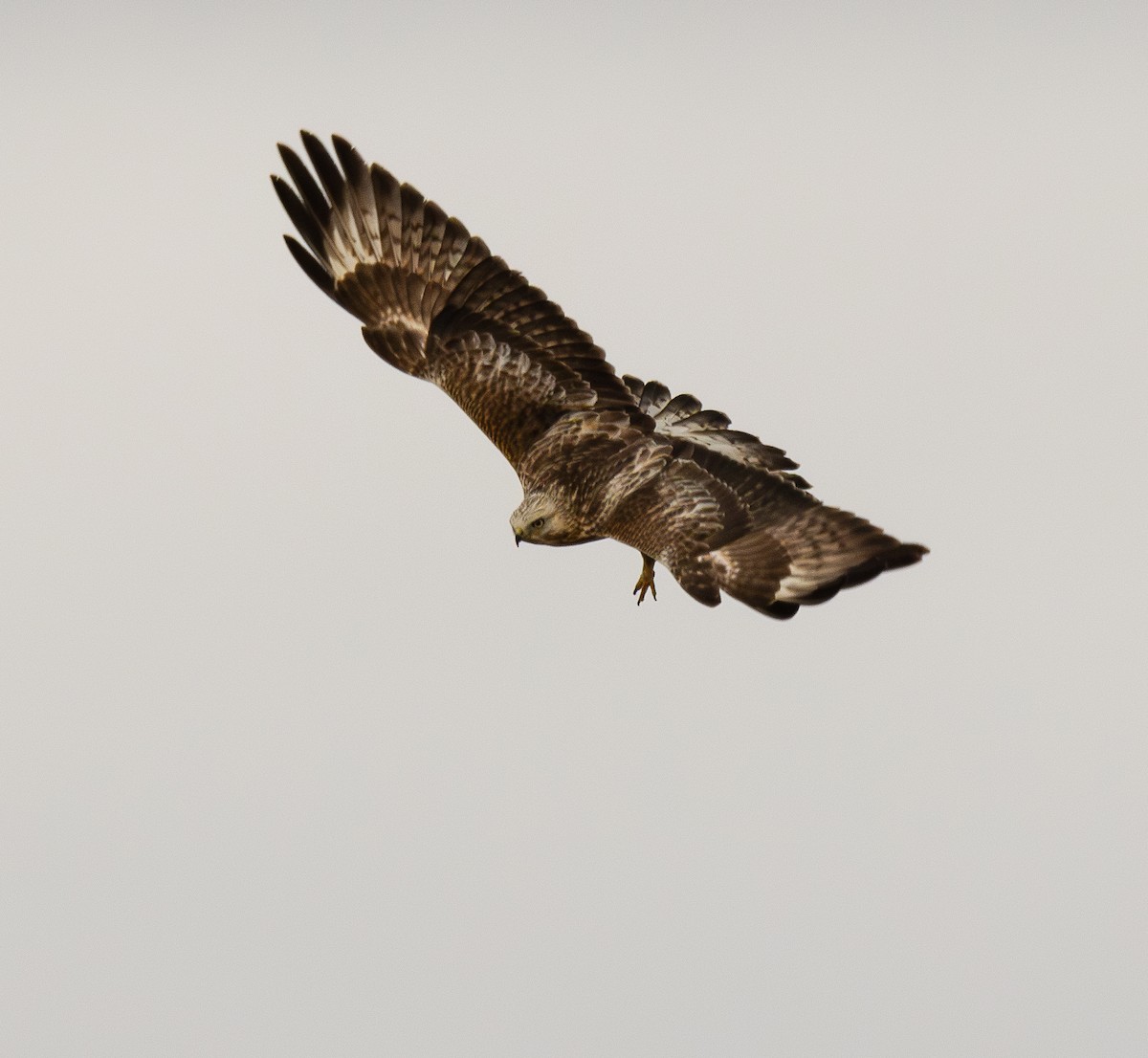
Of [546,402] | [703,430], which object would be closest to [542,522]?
[546,402]

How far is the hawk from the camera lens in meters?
16.2

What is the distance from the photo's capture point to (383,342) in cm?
1770

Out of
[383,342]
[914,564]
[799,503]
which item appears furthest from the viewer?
[383,342]

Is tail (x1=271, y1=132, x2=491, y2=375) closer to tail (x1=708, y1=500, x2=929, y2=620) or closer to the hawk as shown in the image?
the hawk

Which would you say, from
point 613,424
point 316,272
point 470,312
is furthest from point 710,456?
point 316,272

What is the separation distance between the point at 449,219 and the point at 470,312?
702 mm

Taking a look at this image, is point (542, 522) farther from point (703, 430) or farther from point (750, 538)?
point (703, 430)

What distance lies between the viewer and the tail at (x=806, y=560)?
1539 centimetres

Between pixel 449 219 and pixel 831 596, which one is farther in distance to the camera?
pixel 449 219

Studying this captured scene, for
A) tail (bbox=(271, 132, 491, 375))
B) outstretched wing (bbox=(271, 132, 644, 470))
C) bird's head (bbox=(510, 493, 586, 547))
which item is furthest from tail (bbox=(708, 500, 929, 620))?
tail (bbox=(271, 132, 491, 375))

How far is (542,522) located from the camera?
1652 centimetres

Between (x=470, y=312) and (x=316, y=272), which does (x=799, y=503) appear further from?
(x=316, y=272)

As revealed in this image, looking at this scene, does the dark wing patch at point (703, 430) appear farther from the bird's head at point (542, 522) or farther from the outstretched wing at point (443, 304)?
the bird's head at point (542, 522)

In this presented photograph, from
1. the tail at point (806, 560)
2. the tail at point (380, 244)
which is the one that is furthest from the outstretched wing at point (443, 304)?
the tail at point (806, 560)
